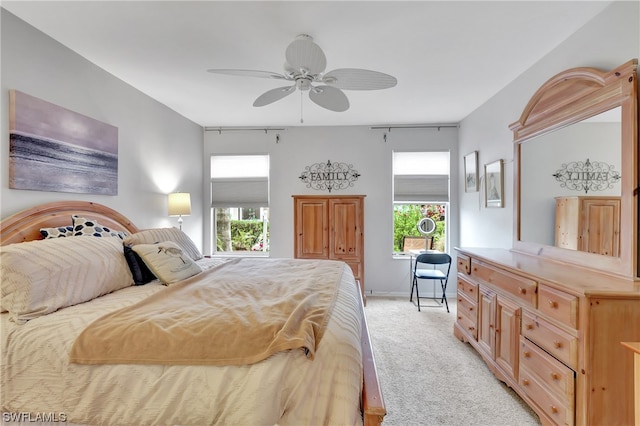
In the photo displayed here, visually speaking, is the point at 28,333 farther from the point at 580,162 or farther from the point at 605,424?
the point at 580,162

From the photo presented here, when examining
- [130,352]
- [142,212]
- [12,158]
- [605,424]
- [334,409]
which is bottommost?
[605,424]

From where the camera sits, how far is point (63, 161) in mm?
2258

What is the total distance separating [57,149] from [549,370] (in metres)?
3.61

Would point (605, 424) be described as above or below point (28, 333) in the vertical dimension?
below

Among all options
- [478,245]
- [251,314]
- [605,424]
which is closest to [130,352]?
[251,314]

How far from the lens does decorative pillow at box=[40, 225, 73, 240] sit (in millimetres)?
1997

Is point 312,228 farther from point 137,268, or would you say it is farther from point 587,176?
point 587,176

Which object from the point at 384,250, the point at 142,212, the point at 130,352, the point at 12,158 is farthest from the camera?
the point at 384,250

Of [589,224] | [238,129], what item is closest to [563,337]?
[589,224]

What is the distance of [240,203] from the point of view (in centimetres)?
471

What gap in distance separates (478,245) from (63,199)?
425 centimetres

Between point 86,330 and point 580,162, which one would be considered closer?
point 86,330

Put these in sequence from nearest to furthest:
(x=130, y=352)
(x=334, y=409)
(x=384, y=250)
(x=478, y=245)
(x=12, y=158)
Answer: (x=334, y=409) < (x=130, y=352) < (x=12, y=158) < (x=478, y=245) < (x=384, y=250)

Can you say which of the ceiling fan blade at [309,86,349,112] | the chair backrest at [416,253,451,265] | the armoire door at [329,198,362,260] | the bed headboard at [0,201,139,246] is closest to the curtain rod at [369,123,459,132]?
the armoire door at [329,198,362,260]
